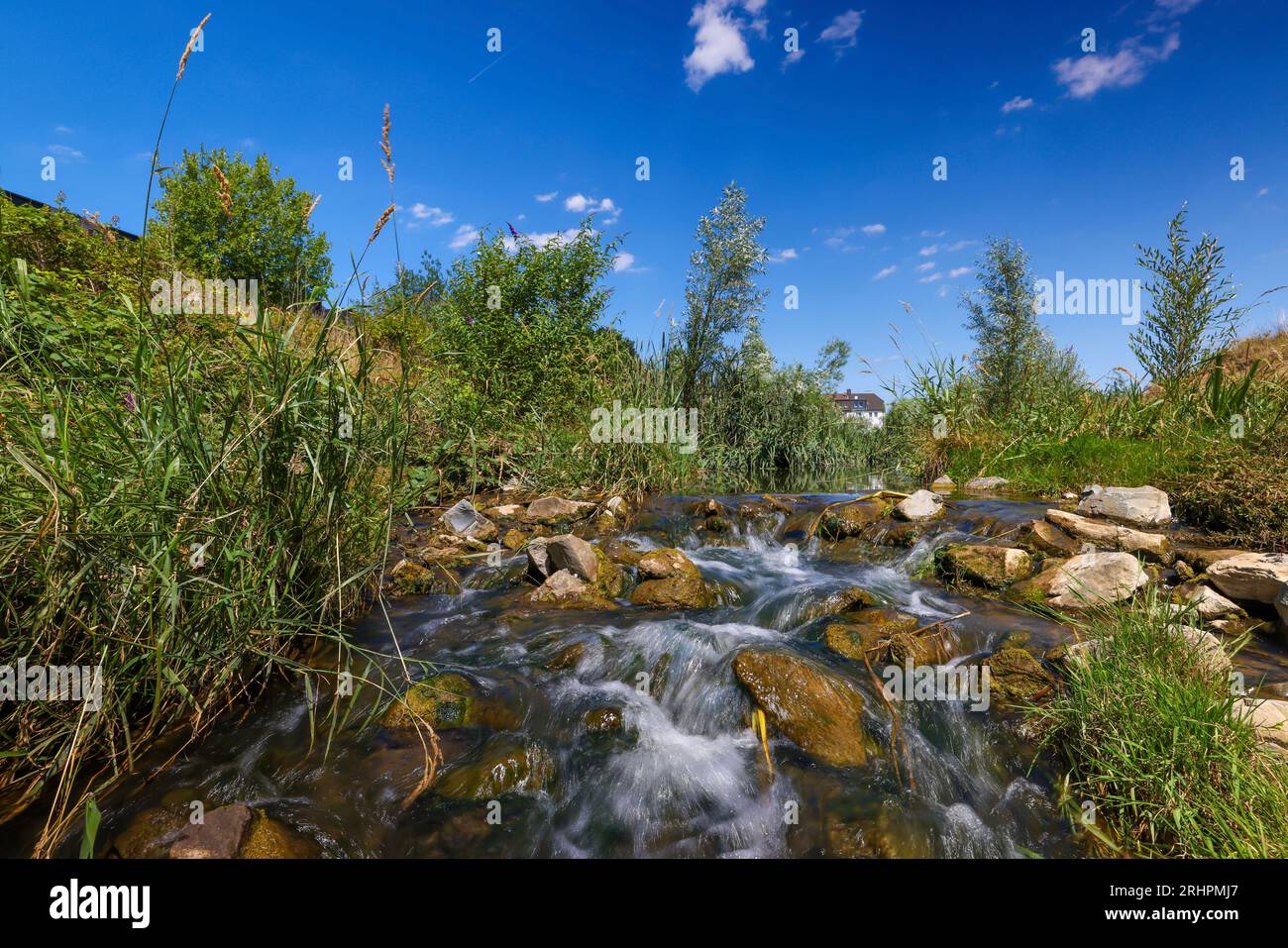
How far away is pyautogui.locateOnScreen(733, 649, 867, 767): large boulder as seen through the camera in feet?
8.79

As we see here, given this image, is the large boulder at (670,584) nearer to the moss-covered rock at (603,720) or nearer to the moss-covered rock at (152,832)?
the moss-covered rock at (603,720)

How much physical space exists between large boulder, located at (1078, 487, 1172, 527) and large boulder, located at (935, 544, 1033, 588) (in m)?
1.98

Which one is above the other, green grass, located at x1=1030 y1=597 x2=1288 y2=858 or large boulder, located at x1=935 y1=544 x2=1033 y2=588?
large boulder, located at x1=935 y1=544 x2=1033 y2=588

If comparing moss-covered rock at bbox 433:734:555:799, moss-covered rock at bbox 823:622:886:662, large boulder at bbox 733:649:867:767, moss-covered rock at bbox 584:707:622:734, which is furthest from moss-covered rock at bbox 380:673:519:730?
moss-covered rock at bbox 823:622:886:662

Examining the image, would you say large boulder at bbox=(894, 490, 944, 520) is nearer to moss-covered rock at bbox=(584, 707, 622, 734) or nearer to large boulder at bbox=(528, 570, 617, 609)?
large boulder at bbox=(528, 570, 617, 609)

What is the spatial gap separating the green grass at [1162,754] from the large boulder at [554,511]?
5435 mm

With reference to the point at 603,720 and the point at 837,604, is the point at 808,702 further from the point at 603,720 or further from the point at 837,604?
the point at 837,604

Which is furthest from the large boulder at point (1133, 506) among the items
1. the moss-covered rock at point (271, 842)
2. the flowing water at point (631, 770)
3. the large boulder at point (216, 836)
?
the large boulder at point (216, 836)

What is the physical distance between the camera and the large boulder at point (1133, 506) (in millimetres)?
5531

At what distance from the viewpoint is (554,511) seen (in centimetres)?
698

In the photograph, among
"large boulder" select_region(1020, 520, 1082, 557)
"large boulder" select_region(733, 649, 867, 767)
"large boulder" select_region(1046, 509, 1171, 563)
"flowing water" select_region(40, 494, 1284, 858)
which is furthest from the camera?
"large boulder" select_region(1020, 520, 1082, 557)

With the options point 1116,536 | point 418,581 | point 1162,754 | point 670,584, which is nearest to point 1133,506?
point 1116,536
